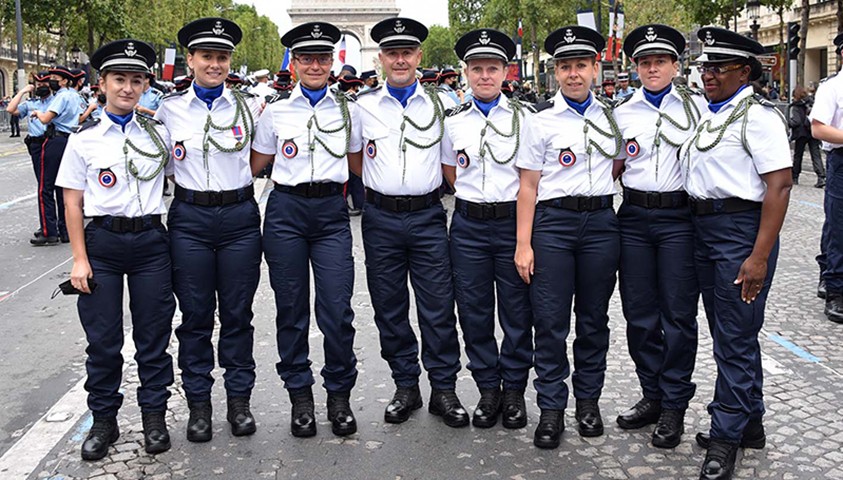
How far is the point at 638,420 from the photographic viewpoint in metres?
4.86

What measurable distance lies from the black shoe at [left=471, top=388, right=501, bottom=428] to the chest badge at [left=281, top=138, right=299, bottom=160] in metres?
1.62

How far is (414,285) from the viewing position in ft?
16.9

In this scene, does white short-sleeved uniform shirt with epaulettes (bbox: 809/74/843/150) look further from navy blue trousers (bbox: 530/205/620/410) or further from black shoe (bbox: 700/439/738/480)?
Answer: black shoe (bbox: 700/439/738/480)

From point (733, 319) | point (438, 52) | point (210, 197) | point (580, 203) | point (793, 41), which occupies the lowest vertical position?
point (733, 319)

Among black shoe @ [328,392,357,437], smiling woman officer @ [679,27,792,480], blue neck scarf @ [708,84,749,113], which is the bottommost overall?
black shoe @ [328,392,357,437]

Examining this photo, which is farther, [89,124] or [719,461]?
[89,124]

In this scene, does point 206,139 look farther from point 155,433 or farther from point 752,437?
point 752,437

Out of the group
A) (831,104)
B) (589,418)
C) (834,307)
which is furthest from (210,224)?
(834,307)

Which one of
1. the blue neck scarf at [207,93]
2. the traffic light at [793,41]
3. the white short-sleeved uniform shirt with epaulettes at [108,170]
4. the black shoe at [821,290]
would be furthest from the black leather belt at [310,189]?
the traffic light at [793,41]

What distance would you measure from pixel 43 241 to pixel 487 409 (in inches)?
314

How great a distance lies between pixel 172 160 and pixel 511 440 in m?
2.28

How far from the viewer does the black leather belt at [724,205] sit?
14.0 feet

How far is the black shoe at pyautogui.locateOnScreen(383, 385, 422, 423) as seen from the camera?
5004 millimetres

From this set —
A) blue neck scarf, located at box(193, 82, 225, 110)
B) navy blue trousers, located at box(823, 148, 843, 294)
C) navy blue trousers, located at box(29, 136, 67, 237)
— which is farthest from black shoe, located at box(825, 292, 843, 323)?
navy blue trousers, located at box(29, 136, 67, 237)
